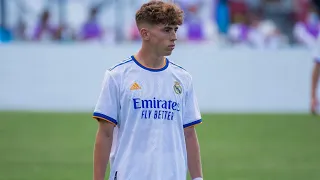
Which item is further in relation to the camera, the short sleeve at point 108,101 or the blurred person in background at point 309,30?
the blurred person in background at point 309,30

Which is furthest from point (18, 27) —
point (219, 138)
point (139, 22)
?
point (139, 22)

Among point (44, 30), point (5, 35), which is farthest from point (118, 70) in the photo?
point (44, 30)

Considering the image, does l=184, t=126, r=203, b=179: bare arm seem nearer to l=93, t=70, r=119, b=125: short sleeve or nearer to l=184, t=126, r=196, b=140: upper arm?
l=184, t=126, r=196, b=140: upper arm

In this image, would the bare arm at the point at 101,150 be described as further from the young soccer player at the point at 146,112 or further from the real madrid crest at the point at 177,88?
the real madrid crest at the point at 177,88

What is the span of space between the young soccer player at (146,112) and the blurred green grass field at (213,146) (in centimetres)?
486

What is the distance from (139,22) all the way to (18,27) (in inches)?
626

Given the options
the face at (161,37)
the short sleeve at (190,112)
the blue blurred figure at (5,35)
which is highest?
the blue blurred figure at (5,35)

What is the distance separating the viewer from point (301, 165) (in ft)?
37.3

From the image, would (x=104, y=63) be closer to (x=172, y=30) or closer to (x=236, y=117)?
(x=236, y=117)

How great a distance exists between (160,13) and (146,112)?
2.10 ft

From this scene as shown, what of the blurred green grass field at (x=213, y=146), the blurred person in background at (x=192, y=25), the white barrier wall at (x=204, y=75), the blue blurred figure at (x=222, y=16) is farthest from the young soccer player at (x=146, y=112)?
the blurred person in background at (x=192, y=25)

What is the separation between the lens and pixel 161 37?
5.32 metres

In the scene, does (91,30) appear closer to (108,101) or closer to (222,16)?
(222,16)

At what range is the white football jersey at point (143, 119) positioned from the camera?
5.24 metres
